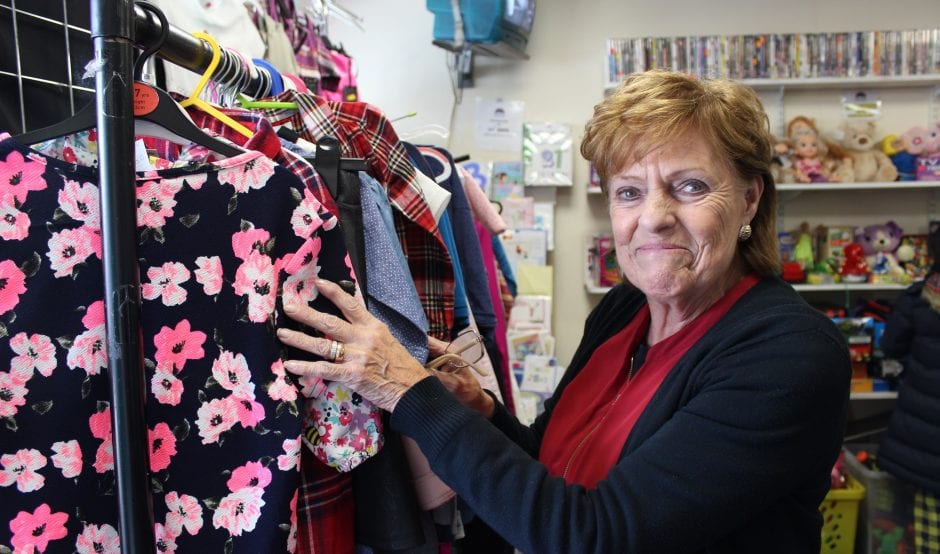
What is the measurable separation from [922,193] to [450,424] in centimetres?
319

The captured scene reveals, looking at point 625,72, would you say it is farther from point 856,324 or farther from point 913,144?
point 856,324

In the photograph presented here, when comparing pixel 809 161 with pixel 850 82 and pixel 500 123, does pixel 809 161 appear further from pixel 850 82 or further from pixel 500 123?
pixel 500 123

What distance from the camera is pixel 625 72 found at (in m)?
3.04

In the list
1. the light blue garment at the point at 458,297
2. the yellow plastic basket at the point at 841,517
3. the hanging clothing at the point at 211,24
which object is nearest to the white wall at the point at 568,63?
the yellow plastic basket at the point at 841,517

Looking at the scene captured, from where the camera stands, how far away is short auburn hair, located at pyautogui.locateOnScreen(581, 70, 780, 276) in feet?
3.13

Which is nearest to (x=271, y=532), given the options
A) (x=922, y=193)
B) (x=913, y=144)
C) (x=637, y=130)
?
(x=637, y=130)

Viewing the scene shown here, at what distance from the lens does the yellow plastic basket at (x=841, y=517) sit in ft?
8.57

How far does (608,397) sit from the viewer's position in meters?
1.13

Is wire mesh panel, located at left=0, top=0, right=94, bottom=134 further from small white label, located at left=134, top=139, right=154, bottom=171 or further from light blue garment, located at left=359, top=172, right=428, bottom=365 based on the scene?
light blue garment, located at left=359, top=172, right=428, bottom=365

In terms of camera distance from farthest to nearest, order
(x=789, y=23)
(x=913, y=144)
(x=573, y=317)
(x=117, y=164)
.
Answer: (x=573, y=317) < (x=789, y=23) < (x=913, y=144) < (x=117, y=164)

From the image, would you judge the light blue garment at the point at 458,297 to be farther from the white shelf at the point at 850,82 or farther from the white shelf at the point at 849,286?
the white shelf at the point at 849,286

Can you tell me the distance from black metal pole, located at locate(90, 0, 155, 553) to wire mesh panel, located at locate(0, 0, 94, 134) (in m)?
0.33

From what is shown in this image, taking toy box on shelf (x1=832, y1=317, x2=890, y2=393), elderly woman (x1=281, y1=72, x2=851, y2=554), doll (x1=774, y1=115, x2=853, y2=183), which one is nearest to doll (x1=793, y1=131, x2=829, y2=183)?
doll (x1=774, y1=115, x2=853, y2=183)

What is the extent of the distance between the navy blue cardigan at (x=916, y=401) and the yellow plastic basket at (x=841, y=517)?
298 mm
